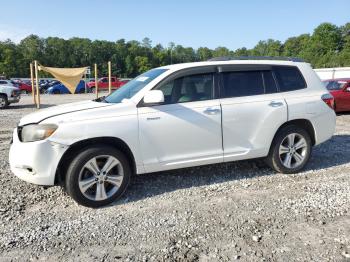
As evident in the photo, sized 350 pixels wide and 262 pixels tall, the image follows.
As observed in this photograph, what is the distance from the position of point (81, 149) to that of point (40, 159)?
48 centimetres

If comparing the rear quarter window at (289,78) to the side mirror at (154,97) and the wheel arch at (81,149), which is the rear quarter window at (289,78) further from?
the wheel arch at (81,149)

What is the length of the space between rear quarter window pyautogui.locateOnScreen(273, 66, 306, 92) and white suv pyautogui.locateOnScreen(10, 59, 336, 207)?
0.02 meters

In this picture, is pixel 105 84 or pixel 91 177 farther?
pixel 105 84

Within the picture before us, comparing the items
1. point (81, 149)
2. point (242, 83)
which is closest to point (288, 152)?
point (242, 83)

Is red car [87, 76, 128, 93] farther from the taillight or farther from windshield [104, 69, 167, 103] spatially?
the taillight

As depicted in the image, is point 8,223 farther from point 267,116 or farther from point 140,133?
point 267,116

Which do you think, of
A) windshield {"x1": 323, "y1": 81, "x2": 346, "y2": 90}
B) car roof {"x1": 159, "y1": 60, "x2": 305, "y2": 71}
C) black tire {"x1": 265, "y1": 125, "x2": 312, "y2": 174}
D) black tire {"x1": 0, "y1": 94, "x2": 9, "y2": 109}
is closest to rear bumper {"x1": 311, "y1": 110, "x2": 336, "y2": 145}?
black tire {"x1": 265, "y1": 125, "x2": 312, "y2": 174}

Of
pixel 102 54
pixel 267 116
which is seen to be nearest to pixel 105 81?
pixel 267 116

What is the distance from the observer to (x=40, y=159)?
4.05m

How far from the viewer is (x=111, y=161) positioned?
14.2 ft

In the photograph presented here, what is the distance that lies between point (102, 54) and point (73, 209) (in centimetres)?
11366

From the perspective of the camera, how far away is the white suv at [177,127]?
13.6ft

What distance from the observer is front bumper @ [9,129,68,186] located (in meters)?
4.04

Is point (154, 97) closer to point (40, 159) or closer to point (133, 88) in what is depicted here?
point (133, 88)
